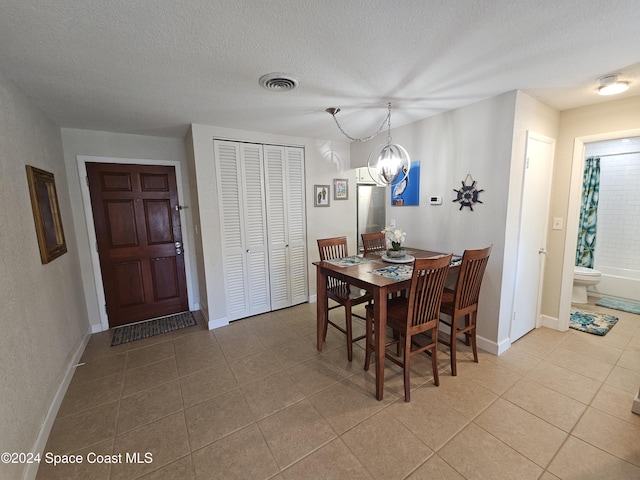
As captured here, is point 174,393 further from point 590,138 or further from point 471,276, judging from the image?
point 590,138

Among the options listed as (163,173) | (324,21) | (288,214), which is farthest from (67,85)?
(288,214)

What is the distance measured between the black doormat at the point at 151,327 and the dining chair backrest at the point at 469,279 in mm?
2963

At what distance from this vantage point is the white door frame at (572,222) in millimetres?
2654

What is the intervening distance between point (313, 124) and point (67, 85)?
2.03m

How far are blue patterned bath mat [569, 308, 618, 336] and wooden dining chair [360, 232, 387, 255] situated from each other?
7.33 feet

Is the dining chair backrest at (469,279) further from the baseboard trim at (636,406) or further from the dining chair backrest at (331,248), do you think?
the dining chair backrest at (331,248)

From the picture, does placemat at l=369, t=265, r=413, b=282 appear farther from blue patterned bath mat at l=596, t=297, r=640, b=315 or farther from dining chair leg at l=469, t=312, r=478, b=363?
blue patterned bath mat at l=596, t=297, r=640, b=315

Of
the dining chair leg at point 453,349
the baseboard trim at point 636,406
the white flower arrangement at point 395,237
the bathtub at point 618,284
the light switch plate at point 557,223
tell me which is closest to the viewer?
the baseboard trim at point 636,406

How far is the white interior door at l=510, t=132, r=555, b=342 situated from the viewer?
249 centimetres

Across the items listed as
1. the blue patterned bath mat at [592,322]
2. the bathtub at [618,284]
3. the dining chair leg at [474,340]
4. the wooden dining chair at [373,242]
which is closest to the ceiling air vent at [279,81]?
the wooden dining chair at [373,242]

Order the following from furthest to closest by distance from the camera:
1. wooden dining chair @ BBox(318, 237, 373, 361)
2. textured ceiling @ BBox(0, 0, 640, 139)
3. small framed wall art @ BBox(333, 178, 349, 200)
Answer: small framed wall art @ BBox(333, 178, 349, 200) → wooden dining chair @ BBox(318, 237, 373, 361) → textured ceiling @ BBox(0, 0, 640, 139)

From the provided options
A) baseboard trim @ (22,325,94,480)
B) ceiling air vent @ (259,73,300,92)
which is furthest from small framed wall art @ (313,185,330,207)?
baseboard trim @ (22,325,94,480)

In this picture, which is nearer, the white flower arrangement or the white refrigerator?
the white flower arrangement

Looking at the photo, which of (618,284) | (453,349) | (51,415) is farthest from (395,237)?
(618,284)
